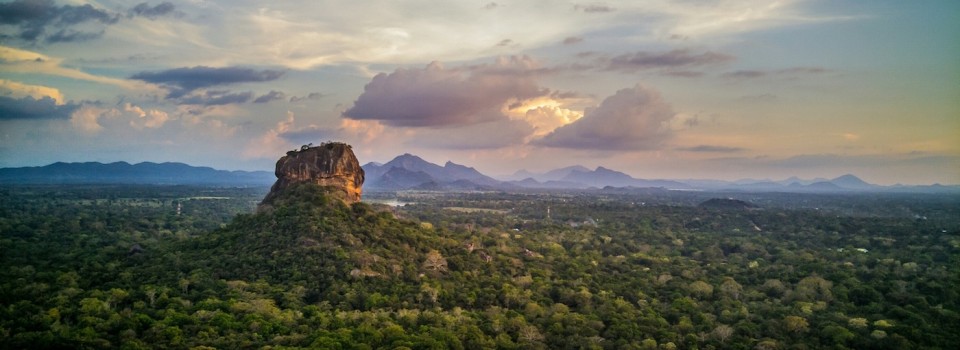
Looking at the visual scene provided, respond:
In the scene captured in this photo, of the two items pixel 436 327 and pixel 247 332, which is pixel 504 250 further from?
pixel 247 332

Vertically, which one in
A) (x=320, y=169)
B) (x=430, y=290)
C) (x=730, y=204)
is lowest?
(x=430, y=290)

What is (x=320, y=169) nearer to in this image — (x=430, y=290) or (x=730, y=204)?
(x=430, y=290)

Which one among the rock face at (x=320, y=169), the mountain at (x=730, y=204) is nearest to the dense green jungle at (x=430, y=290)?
the rock face at (x=320, y=169)

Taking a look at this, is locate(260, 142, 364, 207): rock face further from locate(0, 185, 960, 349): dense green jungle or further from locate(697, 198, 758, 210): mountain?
locate(697, 198, 758, 210): mountain

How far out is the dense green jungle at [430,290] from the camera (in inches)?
1503

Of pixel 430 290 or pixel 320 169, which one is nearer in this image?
pixel 430 290

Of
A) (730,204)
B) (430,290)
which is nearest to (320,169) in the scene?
(430,290)

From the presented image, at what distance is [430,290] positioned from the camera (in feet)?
168

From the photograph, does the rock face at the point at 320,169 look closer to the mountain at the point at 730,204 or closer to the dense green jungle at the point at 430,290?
the dense green jungle at the point at 430,290

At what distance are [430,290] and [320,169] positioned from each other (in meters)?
28.4

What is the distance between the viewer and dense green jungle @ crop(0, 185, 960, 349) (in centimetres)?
3819

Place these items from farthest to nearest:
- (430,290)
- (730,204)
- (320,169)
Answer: (730,204)
(320,169)
(430,290)

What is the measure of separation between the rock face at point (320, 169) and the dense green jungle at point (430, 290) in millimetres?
2627

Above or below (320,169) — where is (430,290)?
below
